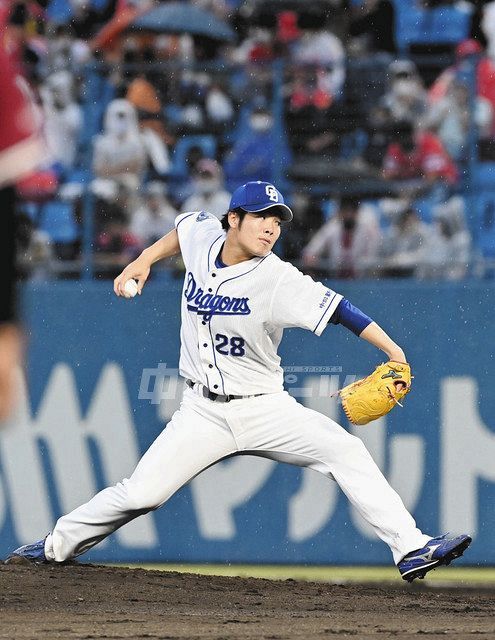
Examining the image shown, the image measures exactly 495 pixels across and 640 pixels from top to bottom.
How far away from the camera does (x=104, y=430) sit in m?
7.77

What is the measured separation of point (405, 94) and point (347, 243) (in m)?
1.15

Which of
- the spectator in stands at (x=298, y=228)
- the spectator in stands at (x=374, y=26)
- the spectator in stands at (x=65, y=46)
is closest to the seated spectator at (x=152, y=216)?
the spectator in stands at (x=298, y=228)

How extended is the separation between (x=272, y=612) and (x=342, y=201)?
3418 mm

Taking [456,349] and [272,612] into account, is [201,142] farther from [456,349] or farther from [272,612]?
[272,612]

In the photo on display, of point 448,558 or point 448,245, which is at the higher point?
point 448,245

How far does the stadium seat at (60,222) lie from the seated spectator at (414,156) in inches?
81.6

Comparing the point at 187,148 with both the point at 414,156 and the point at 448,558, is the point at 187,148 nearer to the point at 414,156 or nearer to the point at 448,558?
the point at 414,156

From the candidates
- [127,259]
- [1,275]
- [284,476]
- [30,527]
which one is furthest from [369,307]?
[1,275]

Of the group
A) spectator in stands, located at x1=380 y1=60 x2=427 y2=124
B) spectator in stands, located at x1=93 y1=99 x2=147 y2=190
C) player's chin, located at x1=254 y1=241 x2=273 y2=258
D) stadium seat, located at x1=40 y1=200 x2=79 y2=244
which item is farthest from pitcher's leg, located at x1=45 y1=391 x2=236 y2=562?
spectator in stands, located at x1=380 y1=60 x2=427 y2=124

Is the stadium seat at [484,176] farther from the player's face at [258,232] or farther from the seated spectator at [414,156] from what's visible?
the player's face at [258,232]

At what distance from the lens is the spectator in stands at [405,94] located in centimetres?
861

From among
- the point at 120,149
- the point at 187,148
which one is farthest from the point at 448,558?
the point at 120,149

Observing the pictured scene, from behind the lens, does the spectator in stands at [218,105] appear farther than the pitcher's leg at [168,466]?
Yes

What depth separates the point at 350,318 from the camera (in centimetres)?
592
